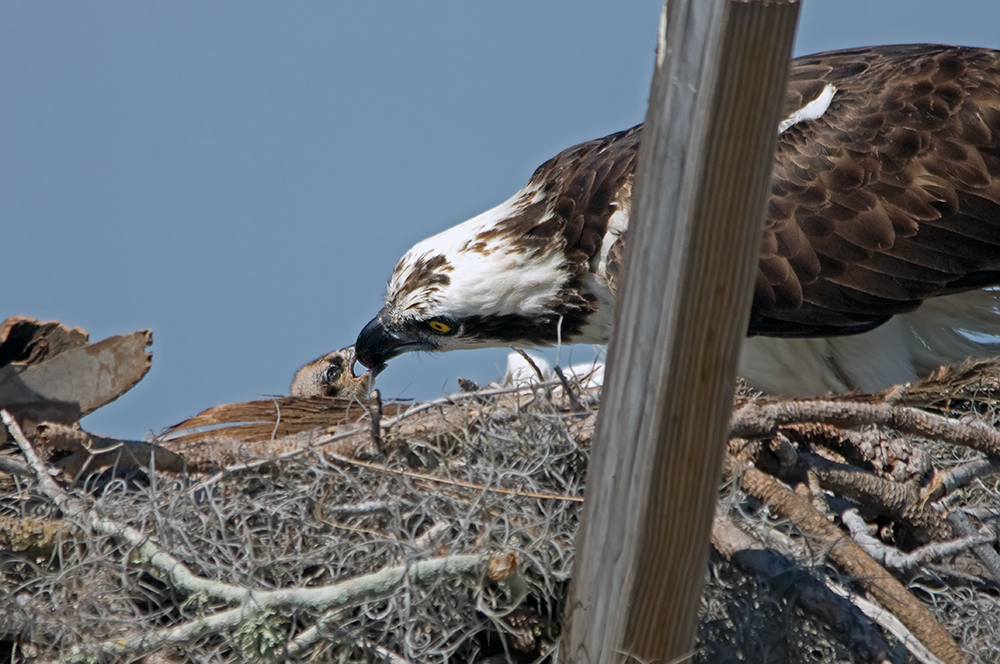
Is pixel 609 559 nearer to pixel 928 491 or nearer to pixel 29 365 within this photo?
pixel 928 491

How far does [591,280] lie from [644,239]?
2.35 meters

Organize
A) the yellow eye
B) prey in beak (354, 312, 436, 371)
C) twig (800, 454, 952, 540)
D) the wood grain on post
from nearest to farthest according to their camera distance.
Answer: the wood grain on post < twig (800, 454, 952, 540) < the yellow eye < prey in beak (354, 312, 436, 371)

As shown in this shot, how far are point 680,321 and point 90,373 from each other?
6.86ft

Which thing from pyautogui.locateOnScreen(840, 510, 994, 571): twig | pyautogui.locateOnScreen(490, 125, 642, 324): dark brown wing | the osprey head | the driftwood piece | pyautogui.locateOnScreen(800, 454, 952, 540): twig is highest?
pyautogui.locateOnScreen(490, 125, 642, 324): dark brown wing

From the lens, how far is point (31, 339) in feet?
9.96

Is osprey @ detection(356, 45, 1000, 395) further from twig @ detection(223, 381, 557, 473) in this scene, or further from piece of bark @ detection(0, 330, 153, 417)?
piece of bark @ detection(0, 330, 153, 417)

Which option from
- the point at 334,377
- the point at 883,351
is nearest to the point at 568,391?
the point at 883,351

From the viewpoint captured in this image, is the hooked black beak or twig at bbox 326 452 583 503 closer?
twig at bbox 326 452 583 503

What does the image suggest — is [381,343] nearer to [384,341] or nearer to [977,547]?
[384,341]

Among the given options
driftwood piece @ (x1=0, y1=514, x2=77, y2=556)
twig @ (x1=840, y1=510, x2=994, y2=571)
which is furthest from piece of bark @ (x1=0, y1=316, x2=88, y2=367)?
twig @ (x1=840, y1=510, x2=994, y2=571)

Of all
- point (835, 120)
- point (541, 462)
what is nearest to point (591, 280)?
point (835, 120)

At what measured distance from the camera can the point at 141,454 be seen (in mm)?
2971

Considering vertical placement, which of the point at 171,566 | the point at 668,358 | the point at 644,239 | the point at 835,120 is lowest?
the point at 171,566

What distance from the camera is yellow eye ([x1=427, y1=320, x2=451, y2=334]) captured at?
4188mm
